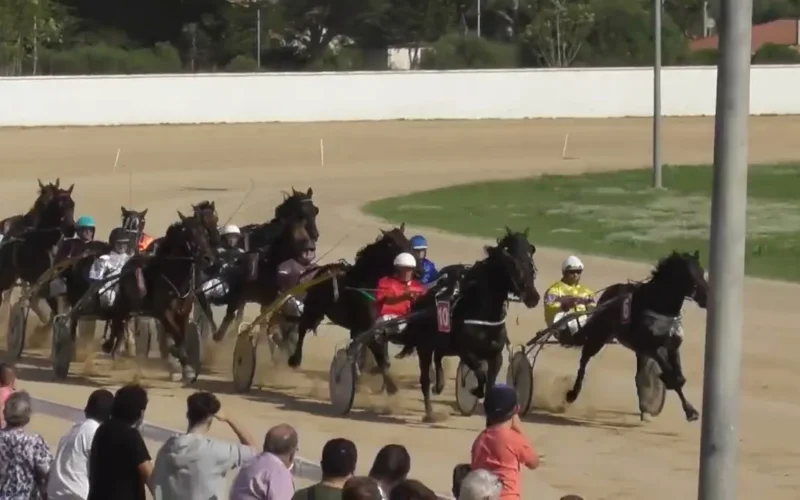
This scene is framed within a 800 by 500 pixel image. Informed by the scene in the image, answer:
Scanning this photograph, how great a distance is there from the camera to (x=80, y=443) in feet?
25.7

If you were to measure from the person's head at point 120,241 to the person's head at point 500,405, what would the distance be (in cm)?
932

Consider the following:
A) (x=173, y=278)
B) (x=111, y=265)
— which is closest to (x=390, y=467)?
(x=173, y=278)

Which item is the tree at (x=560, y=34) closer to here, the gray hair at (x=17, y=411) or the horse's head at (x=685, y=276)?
the horse's head at (x=685, y=276)

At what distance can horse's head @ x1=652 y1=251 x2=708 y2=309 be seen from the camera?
1280 centimetres

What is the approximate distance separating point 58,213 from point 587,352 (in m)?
6.25

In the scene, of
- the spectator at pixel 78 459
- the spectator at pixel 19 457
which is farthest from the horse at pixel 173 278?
the spectator at pixel 19 457

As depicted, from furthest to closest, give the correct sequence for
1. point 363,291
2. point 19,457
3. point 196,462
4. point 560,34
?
point 560,34 → point 363,291 → point 19,457 → point 196,462

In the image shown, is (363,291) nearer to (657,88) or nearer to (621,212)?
(621,212)

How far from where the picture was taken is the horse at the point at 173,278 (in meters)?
15.4

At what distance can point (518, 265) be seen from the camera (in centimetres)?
1273

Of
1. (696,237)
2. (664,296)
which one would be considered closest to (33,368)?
(664,296)

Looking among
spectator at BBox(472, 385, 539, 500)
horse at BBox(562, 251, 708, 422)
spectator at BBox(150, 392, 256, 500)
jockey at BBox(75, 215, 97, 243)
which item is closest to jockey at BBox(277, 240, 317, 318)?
jockey at BBox(75, 215, 97, 243)

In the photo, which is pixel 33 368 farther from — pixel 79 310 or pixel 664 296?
pixel 664 296

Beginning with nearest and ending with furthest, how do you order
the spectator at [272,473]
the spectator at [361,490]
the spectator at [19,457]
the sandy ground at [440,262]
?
the spectator at [361,490] → the spectator at [272,473] → the spectator at [19,457] → the sandy ground at [440,262]
